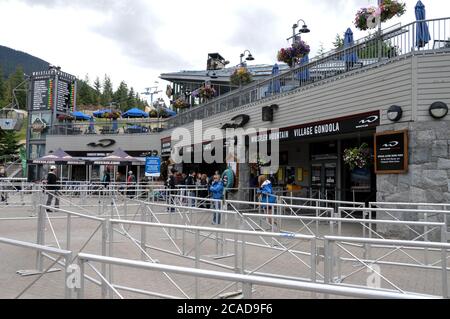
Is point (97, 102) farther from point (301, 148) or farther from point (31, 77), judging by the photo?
point (301, 148)

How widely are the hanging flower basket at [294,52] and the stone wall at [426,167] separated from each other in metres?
7.15

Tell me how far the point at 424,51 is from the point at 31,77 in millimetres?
43821

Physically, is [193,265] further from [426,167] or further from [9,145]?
[9,145]

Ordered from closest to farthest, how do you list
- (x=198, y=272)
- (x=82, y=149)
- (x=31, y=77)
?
(x=198, y=272), (x=82, y=149), (x=31, y=77)

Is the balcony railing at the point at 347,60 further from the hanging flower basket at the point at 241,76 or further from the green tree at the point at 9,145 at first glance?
the green tree at the point at 9,145

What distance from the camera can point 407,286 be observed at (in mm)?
6320

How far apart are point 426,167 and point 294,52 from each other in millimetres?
8387

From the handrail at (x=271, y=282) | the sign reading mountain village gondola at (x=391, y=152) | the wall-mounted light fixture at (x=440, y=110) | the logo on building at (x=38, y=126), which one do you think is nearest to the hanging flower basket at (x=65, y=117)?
the logo on building at (x=38, y=126)

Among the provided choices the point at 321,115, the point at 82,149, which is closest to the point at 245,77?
the point at 321,115

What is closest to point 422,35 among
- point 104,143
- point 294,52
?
point 294,52

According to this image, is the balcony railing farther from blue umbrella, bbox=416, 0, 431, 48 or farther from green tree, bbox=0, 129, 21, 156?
green tree, bbox=0, 129, 21, 156

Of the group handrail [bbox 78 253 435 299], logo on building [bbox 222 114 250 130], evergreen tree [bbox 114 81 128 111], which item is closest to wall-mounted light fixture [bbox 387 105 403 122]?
logo on building [bbox 222 114 250 130]

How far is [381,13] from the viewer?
13.0 metres

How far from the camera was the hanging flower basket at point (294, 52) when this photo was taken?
57.3ft
